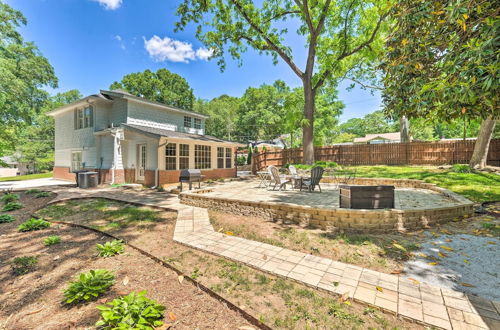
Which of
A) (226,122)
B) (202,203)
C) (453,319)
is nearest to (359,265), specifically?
(453,319)

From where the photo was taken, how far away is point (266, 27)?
14016 millimetres

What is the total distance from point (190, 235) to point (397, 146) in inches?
714

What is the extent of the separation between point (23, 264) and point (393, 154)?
2042 cm

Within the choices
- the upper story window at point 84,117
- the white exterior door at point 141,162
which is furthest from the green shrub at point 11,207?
the upper story window at point 84,117

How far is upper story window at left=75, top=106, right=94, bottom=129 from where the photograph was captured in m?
13.3

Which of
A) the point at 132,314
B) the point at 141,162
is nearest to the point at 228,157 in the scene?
→ the point at 141,162

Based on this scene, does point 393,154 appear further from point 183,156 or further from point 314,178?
point 183,156

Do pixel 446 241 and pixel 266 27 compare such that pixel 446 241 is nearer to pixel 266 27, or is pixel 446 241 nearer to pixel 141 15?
pixel 266 27

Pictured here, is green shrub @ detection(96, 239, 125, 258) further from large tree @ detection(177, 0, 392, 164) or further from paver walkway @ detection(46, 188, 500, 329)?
large tree @ detection(177, 0, 392, 164)

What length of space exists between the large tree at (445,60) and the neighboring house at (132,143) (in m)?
9.31

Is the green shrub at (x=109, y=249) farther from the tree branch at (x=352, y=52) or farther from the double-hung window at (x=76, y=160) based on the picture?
the tree branch at (x=352, y=52)

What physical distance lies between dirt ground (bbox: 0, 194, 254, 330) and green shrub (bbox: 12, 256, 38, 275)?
6 centimetres

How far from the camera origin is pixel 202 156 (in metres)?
13.0

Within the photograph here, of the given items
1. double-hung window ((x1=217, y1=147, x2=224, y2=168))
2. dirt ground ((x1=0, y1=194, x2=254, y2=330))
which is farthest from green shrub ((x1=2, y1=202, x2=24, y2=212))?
double-hung window ((x1=217, y1=147, x2=224, y2=168))
